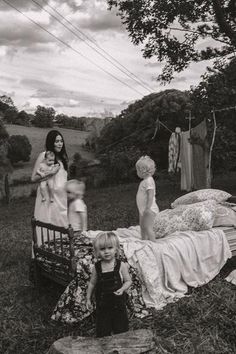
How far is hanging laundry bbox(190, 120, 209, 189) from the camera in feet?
41.4

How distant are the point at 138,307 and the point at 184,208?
6.09 ft

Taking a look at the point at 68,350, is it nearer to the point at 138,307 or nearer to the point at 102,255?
the point at 102,255

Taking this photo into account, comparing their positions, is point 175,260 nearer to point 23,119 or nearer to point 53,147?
point 53,147

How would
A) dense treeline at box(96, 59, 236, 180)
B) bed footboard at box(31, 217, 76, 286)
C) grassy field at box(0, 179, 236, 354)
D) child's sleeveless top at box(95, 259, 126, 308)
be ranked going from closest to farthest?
1. child's sleeveless top at box(95, 259, 126, 308)
2. grassy field at box(0, 179, 236, 354)
3. bed footboard at box(31, 217, 76, 286)
4. dense treeline at box(96, 59, 236, 180)

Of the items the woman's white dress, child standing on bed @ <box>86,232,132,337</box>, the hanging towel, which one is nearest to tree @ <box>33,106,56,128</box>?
the hanging towel

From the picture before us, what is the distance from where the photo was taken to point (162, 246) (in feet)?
17.7

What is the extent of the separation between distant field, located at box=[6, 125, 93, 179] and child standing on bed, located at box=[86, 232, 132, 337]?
15220 mm

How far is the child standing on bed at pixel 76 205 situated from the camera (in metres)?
5.95

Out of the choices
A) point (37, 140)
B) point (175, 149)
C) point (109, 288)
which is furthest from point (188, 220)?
point (37, 140)

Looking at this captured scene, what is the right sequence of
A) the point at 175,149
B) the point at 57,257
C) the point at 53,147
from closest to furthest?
the point at 57,257
the point at 53,147
the point at 175,149

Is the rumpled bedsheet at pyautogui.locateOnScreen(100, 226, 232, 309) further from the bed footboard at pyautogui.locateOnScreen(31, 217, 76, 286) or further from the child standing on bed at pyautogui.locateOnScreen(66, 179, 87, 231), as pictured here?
the child standing on bed at pyautogui.locateOnScreen(66, 179, 87, 231)

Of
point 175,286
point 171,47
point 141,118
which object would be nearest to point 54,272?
point 175,286

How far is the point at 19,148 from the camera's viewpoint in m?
19.1

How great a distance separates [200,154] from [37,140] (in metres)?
8.86
